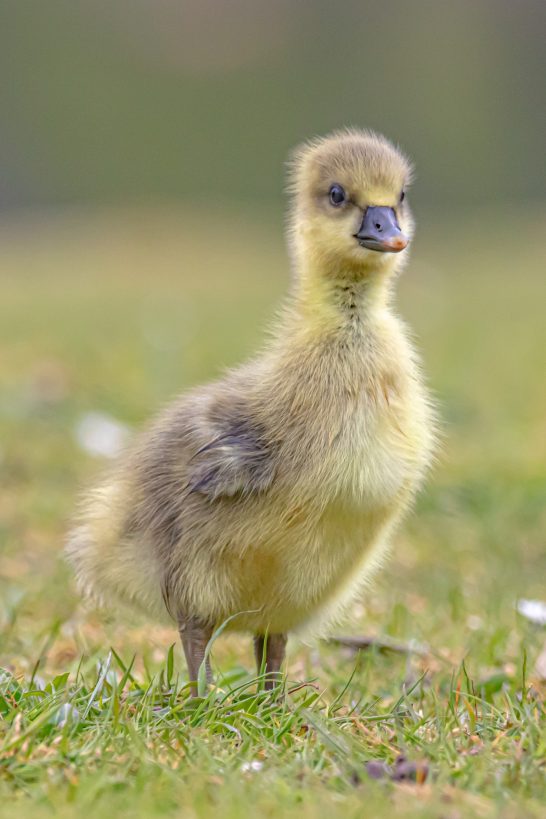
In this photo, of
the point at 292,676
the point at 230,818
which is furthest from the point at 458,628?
the point at 230,818

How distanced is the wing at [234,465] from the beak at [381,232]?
520mm

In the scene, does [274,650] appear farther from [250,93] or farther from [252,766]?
[250,93]

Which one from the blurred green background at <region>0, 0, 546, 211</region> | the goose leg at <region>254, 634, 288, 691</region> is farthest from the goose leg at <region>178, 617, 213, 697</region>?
the blurred green background at <region>0, 0, 546, 211</region>

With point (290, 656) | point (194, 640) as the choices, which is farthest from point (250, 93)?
point (194, 640)

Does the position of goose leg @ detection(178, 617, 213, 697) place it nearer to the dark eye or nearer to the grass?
the grass

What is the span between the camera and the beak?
338 centimetres

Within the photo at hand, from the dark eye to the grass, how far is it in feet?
3.84

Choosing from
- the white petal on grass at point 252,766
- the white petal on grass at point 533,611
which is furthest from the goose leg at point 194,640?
the white petal on grass at point 533,611

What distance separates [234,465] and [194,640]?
50cm

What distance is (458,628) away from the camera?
4.38 meters

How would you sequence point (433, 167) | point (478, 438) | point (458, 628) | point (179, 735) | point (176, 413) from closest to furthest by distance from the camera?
point (179, 735) → point (176, 413) → point (458, 628) → point (478, 438) → point (433, 167)

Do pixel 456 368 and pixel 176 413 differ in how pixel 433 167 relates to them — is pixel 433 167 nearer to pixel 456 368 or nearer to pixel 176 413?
pixel 456 368

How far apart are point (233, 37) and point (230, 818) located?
48.7m

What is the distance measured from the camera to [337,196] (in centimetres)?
357
